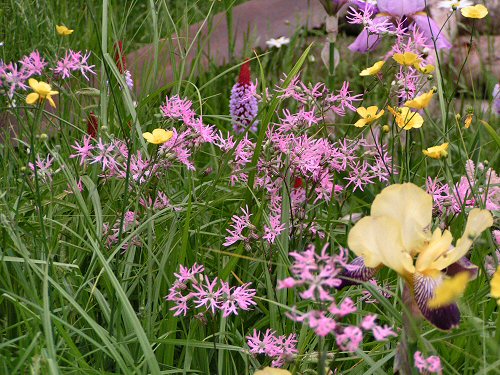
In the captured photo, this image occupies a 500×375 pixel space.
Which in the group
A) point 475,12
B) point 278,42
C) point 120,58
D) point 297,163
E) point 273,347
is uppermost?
point 475,12

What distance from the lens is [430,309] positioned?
104cm

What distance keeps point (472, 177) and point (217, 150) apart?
927mm

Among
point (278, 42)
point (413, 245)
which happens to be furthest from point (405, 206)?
point (278, 42)

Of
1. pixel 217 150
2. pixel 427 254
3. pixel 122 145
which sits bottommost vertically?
pixel 217 150

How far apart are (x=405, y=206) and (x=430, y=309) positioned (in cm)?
14

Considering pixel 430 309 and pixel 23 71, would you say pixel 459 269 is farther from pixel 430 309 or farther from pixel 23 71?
pixel 23 71

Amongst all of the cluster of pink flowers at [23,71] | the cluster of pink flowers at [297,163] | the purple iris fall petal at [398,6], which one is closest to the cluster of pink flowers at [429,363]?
the cluster of pink flowers at [297,163]

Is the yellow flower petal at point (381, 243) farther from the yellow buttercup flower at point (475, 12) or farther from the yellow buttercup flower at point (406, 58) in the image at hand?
the yellow buttercup flower at point (475, 12)

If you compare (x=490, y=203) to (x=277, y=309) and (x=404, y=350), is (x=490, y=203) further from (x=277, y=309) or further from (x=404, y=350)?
(x=404, y=350)

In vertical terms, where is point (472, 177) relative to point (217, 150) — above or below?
above

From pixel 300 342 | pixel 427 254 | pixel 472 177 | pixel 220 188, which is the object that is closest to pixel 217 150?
pixel 220 188

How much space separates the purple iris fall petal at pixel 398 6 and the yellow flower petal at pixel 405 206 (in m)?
1.08

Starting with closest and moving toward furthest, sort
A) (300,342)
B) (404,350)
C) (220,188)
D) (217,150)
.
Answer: (404,350) < (300,342) < (220,188) < (217,150)

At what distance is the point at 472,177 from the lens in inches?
66.4
